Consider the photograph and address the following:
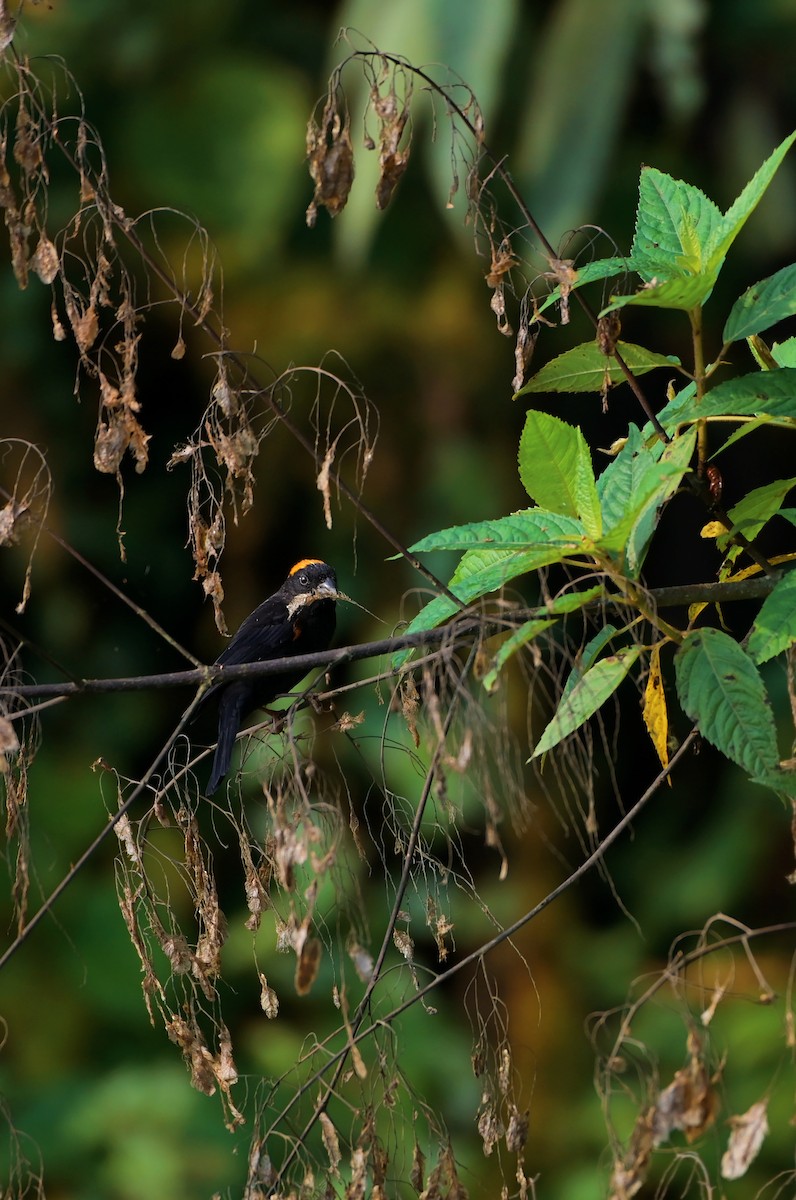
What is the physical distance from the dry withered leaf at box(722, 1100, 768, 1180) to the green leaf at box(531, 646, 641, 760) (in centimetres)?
42

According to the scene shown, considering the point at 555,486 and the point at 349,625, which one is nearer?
the point at 555,486

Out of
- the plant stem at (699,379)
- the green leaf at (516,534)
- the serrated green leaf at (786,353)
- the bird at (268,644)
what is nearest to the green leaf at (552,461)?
the green leaf at (516,534)

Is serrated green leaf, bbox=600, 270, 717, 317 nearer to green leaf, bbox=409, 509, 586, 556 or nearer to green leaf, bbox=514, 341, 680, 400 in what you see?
green leaf, bbox=514, 341, 680, 400

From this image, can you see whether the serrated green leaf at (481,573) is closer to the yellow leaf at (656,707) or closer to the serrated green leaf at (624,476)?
the serrated green leaf at (624,476)

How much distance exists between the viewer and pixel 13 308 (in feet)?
22.0

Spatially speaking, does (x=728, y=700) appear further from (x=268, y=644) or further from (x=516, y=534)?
(x=268, y=644)

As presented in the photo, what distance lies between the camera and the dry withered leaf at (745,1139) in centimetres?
130

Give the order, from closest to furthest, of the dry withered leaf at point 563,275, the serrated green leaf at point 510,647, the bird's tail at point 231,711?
the serrated green leaf at point 510,647, the dry withered leaf at point 563,275, the bird's tail at point 231,711

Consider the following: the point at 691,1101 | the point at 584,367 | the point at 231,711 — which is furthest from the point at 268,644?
the point at 691,1101

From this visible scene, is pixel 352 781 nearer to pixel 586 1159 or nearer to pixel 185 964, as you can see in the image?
pixel 586 1159

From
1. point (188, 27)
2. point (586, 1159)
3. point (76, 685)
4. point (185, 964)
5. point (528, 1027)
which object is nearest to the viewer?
point (76, 685)

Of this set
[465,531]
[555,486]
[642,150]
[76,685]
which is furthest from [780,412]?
[642,150]

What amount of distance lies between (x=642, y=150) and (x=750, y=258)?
80cm

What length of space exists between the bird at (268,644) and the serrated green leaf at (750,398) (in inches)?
59.9
